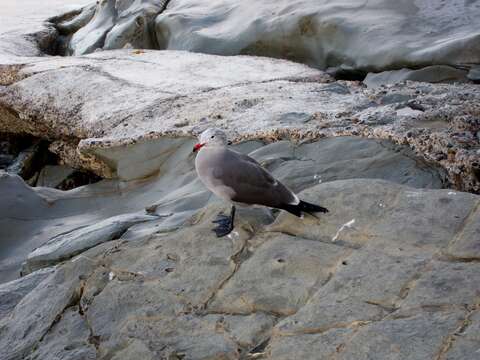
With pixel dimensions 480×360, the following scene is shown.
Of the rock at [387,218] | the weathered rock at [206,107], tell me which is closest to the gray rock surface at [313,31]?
the weathered rock at [206,107]

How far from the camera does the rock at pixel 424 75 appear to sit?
563cm

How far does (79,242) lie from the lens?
3836mm

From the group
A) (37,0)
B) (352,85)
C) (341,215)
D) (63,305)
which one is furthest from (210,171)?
(37,0)

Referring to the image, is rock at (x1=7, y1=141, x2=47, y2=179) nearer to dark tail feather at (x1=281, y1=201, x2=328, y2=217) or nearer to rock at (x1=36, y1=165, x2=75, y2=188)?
rock at (x1=36, y1=165, x2=75, y2=188)

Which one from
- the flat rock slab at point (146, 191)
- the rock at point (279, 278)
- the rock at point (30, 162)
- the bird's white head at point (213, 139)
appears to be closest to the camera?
the rock at point (279, 278)

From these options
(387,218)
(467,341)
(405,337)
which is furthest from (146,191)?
(467,341)

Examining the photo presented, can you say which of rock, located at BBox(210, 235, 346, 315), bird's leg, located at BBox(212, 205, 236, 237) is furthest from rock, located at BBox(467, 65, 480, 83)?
rock, located at BBox(210, 235, 346, 315)

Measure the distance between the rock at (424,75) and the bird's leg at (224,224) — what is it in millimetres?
2779

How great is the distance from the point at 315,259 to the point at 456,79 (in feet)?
10.8

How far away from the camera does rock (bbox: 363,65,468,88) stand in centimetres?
563

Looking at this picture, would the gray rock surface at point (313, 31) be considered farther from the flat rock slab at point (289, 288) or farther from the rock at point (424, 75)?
the flat rock slab at point (289, 288)

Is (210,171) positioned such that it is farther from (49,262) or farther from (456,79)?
(456,79)

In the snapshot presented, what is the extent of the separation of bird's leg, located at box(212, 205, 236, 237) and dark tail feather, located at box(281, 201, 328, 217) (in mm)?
273

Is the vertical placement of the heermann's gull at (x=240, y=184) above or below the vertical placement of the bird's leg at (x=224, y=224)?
above
